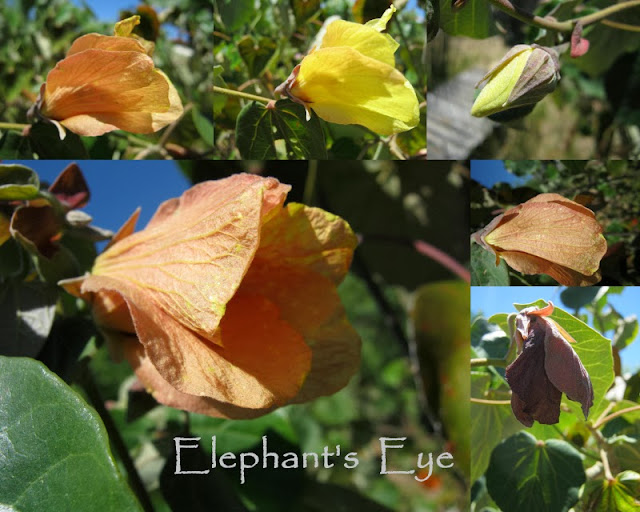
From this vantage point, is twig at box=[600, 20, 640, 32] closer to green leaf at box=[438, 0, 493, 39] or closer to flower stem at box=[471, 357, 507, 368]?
green leaf at box=[438, 0, 493, 39]

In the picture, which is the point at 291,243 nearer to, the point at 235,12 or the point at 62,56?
the point at 235,12

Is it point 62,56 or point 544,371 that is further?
point 62,56

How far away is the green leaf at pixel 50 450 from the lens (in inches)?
7.4

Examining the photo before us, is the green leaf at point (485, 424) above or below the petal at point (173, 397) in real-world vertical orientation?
below

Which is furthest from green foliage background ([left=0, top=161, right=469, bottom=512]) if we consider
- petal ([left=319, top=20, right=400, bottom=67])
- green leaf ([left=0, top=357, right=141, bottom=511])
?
petal ([left=319, top=20, right=400, bottom=67])

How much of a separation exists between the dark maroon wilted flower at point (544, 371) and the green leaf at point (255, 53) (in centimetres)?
19

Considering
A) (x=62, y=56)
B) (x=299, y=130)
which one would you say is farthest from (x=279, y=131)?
(x=62, y=56)

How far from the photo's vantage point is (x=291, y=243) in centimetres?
27

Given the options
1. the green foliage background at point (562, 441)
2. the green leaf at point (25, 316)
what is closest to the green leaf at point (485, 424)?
the green foliage background at point (562, 441)

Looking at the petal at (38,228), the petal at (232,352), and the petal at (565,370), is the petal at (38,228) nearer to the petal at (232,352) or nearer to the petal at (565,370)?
the petal at (232,352)

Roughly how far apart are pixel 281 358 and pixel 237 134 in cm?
13

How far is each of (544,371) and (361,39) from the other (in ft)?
Answer: 0.52

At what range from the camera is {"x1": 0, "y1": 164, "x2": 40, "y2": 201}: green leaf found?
0.26 meters

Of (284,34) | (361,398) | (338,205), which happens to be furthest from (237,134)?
(361,398)
